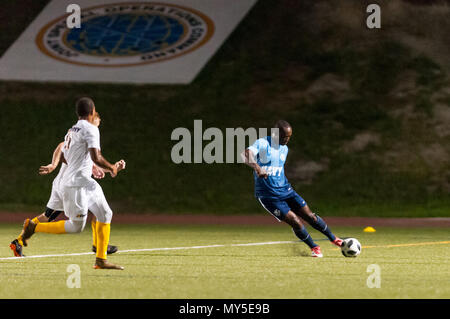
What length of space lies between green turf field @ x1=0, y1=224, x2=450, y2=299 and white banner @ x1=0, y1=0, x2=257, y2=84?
15032 millimetres

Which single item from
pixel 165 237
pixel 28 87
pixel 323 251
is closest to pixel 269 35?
pixel 28 87

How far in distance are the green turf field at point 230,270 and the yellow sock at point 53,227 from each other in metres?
0.43

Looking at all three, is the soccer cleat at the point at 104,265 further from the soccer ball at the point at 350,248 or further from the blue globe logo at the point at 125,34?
the blue globe logo at the point at 125,34

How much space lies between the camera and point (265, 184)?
39.4 ft

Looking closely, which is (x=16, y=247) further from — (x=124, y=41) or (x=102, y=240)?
(x=124, y=41)

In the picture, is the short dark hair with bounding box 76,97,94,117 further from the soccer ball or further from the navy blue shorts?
the soccer ball

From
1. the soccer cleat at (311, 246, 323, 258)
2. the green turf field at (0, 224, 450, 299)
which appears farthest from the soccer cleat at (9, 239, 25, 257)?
the soccer cleat at (311, 246, 323, 258)

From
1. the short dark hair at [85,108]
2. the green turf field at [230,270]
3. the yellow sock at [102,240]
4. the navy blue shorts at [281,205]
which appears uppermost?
the short dark hair at [85,108]

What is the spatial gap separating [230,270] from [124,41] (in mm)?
23137

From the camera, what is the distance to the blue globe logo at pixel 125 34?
31.8m

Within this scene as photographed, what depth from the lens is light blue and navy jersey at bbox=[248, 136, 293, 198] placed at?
39.3 ft

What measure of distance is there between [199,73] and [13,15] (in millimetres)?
9174

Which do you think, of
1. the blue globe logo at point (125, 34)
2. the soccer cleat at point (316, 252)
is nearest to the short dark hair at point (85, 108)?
the soccer cleat at point (316, 252)

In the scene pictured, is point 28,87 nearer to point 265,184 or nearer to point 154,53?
point 154,53
